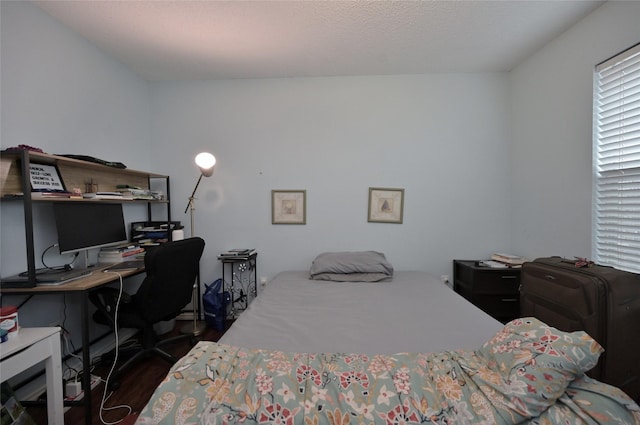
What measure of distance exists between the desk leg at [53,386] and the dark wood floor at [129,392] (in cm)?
25

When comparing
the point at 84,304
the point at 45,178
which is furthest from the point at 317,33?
the point at 84,304

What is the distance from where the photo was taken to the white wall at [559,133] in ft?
5.73

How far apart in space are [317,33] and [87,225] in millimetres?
2376

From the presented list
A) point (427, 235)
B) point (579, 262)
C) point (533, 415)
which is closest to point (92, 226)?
point (533, 415)

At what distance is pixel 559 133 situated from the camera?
2.07m

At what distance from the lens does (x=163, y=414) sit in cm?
76

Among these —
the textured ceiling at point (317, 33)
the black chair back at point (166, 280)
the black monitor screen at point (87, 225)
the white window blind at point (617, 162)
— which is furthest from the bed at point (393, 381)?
the textured ceiling at point (317, 33)

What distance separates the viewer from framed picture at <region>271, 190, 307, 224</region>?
2703mm

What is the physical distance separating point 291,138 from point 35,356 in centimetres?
241

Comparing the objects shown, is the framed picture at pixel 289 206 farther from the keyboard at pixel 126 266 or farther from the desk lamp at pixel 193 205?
the keyboard at pixel 126 266

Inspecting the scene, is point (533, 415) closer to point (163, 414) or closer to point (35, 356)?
point (163, 414)

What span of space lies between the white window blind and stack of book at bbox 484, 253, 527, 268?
1.74 ft

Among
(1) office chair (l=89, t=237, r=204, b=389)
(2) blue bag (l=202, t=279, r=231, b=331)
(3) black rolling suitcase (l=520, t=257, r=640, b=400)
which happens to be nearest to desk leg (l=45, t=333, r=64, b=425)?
(1) office chair (l=89, t=237, r=204, b=389)

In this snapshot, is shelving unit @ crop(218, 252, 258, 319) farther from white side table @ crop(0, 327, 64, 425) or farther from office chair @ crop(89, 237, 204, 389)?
white side table @ crop(0, 327, 64, 425)
